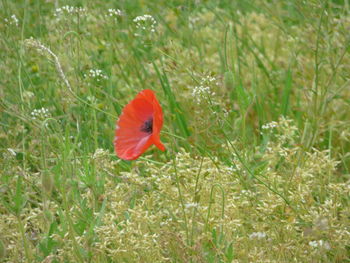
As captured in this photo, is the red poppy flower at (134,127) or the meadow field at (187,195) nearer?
the meadow field at (187,195)

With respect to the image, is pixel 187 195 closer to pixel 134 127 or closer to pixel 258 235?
pixel 134 127

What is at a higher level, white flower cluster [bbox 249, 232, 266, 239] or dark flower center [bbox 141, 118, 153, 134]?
dark flower center [bbox 141, 118, 153, 134]

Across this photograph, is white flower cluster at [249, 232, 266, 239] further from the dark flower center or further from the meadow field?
the dark flower center

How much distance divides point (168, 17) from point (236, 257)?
8.45 feet

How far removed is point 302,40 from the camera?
149 inches

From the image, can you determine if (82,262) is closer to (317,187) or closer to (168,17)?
(317,187)

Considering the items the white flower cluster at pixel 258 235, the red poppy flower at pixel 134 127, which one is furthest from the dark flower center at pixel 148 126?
the white flower cluster at pixel 258 235

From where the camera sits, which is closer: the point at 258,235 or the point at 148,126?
the point at 258,235

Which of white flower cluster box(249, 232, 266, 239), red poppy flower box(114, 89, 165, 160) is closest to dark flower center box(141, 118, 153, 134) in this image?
red poppy flower box(114, 89, 165, 160)

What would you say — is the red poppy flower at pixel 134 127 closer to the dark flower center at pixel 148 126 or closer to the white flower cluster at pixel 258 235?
the dark flower center at pixel 148 126

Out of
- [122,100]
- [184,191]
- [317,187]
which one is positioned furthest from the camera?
[122,100]

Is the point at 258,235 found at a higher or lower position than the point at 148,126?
lower

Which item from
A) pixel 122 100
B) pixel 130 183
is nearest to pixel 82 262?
pixel 130 183

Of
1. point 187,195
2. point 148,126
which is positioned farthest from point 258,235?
point 148,126
